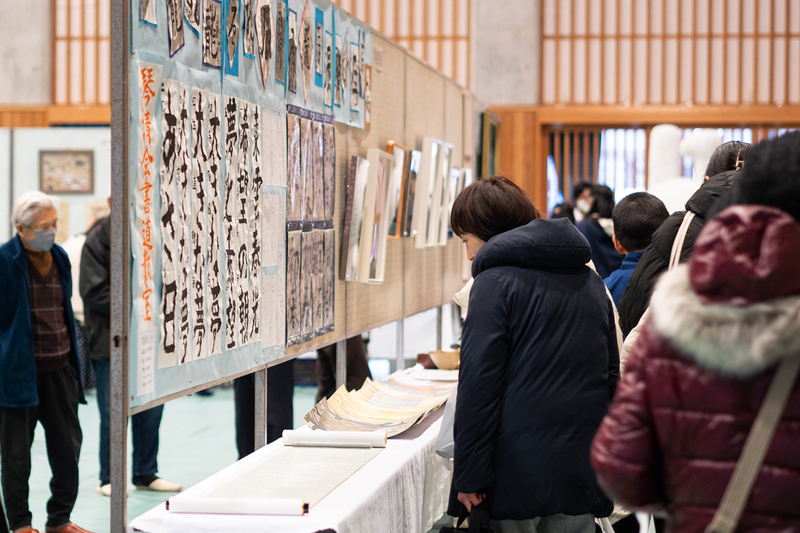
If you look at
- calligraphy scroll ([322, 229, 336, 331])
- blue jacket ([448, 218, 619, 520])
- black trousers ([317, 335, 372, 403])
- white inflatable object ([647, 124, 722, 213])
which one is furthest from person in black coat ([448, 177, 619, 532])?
white inflatable object ([647, 124, 722, 213])

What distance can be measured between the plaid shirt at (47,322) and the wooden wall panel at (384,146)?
53.5 inches

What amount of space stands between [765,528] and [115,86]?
4.92ft

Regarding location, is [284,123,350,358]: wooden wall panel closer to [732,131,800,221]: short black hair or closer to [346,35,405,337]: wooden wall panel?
[346,35,405,337]: wooden wall panel

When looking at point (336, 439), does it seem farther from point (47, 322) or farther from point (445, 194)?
point (445, 194)

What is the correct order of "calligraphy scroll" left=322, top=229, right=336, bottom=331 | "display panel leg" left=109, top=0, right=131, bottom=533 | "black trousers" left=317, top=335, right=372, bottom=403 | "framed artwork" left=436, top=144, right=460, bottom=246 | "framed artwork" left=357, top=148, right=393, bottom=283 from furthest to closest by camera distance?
"framed artwork" left=436, top=144, right=460, bottom=246
"black trousers" left=317, top=335, right=372, bottom=403
"framed artwork" left=357, top=148, right=393, bottom=283
"calligraphy scroll" left=322, top=229, right=336, bottom=331
"display panel leg" left=109, top=0, right=131, bottom=533

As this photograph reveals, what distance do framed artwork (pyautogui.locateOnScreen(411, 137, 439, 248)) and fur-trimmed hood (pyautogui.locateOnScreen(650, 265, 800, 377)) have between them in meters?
3.21

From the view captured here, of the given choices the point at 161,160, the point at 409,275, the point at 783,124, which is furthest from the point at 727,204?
the point at 783,124

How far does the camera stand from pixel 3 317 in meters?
3.62

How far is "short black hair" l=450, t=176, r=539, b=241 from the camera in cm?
216

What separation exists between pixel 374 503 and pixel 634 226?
1625 millimetres

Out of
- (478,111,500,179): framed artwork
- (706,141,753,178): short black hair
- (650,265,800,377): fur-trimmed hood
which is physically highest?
(478,111,500,179): framed artwork

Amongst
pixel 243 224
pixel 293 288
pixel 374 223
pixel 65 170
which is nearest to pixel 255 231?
pixel 243 224

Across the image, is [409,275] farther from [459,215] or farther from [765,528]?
[765,528]

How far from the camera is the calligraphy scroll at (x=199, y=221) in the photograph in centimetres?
213
